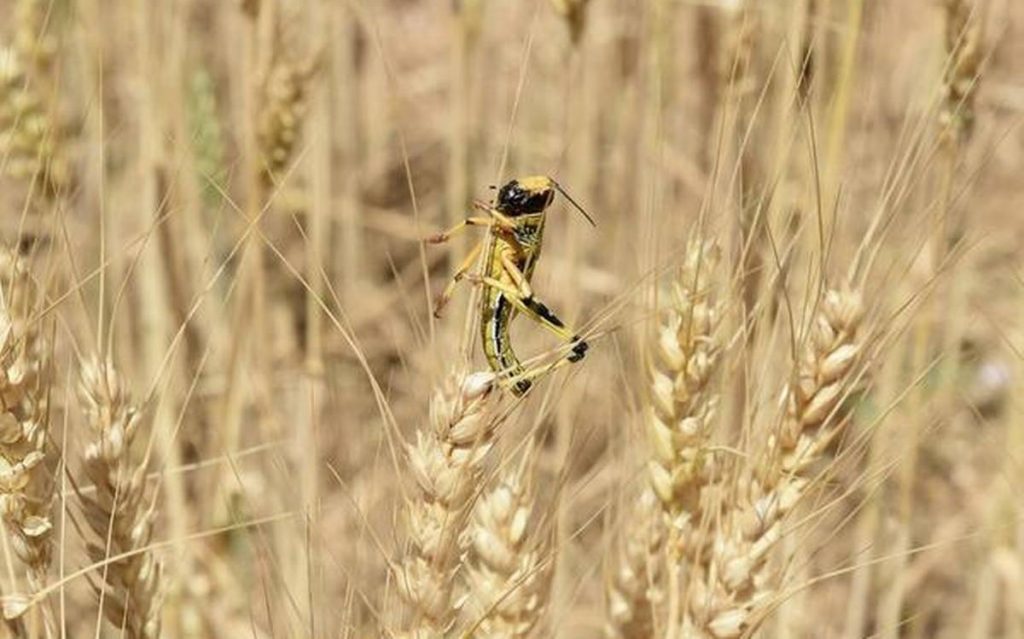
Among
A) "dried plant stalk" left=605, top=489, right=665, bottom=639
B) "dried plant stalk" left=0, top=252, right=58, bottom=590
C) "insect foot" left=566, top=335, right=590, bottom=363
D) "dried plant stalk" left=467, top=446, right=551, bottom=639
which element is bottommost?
"dried plant stalk" left=605, top=489, right=665, bottom=639

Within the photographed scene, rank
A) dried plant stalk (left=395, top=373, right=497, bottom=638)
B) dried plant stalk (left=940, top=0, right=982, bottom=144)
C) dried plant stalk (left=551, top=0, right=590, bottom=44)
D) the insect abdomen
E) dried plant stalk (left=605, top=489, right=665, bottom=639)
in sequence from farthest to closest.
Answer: dried plant stalk (left=551, top=0, right=590, bottom=44) → dried plant stalk (left=940, top=0, right=982, bottom=144) → dried plant stalk (left=605, top=489, right=665, bottom=639) → the insect abdomen → dried plant stalk (left=395, top=373, right=497, bottom=638)

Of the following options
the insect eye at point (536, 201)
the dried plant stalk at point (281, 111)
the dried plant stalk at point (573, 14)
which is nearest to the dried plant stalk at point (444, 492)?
the insect eye at point (536, 201)

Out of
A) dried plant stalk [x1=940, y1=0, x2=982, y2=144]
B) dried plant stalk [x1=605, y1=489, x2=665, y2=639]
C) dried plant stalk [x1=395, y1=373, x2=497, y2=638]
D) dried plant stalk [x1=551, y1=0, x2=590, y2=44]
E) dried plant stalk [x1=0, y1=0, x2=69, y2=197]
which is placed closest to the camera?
dried plant stalk [x1=395, y1=373, x2=497, y2=638]

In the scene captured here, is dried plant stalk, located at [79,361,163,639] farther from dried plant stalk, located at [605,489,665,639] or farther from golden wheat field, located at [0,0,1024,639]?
dried plant stalk, located at [605,489,665,639]

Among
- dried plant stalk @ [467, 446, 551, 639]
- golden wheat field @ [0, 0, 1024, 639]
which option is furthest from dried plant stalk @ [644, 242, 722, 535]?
dried plant stalk @ [467, 446, 551, 639]

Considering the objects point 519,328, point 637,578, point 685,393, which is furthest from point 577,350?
point 519,328

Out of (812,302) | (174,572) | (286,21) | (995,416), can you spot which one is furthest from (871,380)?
(995,416)

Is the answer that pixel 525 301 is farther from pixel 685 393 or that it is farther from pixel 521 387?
pixel 685 393

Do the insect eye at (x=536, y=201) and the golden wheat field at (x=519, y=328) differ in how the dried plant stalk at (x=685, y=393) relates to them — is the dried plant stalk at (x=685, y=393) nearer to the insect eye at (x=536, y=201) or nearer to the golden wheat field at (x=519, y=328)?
the golden wheat field at (x=519, y=328)
